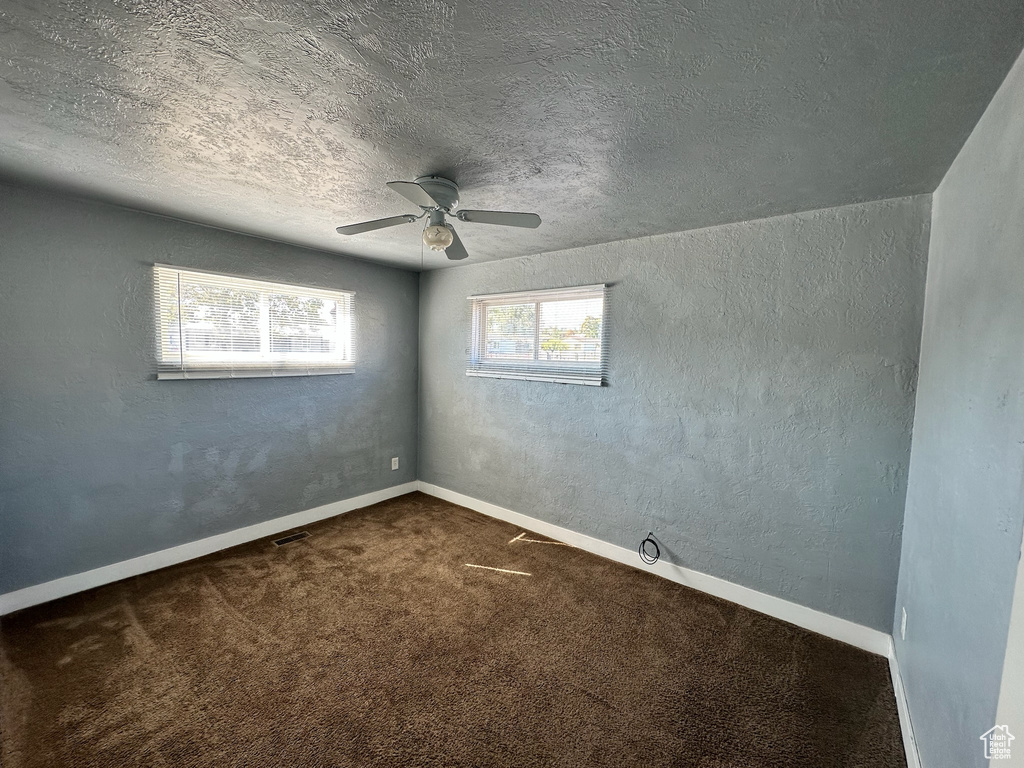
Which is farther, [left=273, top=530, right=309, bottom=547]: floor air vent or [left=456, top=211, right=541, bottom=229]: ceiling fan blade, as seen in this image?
[left=273, top=530, right=309, bottom=547]: floor air vent

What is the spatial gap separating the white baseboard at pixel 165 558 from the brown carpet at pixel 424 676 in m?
0.09

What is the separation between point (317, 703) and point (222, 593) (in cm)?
120

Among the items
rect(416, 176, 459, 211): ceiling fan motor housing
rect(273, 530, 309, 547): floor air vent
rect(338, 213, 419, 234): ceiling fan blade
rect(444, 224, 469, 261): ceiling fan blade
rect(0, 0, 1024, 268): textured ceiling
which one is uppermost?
rect(0, 0, 1024, 268): textured ceiling

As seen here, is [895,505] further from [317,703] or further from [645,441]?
[317,703]

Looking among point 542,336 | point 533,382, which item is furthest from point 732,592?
point 542,336

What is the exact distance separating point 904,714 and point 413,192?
2.92 metres

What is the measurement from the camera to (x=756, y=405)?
2406 millimetres

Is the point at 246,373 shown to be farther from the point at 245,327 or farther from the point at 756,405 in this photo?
the point at 756,405

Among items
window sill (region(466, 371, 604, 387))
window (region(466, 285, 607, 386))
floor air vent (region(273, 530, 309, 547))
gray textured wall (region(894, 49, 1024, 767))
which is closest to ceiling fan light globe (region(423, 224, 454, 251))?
window (region(466, 285, 607, 386))

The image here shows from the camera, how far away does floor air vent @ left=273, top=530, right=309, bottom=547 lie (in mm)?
3143

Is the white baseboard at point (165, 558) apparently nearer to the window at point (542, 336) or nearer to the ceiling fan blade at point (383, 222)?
the window at point (542, 336)

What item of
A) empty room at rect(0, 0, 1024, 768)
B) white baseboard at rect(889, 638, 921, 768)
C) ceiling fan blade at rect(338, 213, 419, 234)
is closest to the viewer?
empty room at rect(0, 0, 1024, 768)

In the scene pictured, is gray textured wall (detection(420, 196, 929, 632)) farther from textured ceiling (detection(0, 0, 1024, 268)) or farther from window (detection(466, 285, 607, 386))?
textured ceiling (detection(0, 0, 1024, 268))

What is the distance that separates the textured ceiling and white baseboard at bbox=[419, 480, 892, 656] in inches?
86.1
